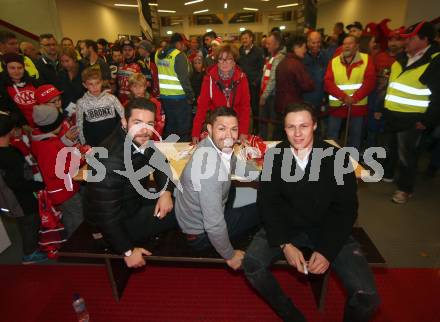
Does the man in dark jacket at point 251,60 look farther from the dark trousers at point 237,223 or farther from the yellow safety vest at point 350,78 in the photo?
the dark trousers at point 237,223

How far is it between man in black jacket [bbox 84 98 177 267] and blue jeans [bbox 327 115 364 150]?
→ 2770 millimetres

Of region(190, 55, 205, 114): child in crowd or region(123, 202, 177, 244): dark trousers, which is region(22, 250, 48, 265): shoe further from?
region(190, 55, 205, 114): child in crowd

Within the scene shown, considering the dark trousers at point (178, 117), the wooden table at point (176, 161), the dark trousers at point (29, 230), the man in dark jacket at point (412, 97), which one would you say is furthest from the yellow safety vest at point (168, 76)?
the man in dark jacket at point (412, 97)

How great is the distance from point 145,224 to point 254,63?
431 centimetres

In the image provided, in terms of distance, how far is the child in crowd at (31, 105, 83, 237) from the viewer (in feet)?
7.91

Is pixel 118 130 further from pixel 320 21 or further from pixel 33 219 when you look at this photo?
pixel 320 21

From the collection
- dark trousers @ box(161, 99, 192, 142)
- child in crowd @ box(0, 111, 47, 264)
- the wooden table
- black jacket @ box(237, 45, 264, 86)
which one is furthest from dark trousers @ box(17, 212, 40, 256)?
black jacket @ box(237, 45, 264, 86)

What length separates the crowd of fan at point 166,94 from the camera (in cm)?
254

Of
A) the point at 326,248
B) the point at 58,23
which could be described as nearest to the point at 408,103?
the point at 326,248

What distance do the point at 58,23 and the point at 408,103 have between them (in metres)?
11.3

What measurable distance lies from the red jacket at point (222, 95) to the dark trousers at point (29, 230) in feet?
5.73

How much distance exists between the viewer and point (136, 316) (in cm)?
213

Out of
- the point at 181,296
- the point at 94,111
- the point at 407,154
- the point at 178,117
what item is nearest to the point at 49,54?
the point at 178,117

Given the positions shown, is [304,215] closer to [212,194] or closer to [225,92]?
[212,194]
